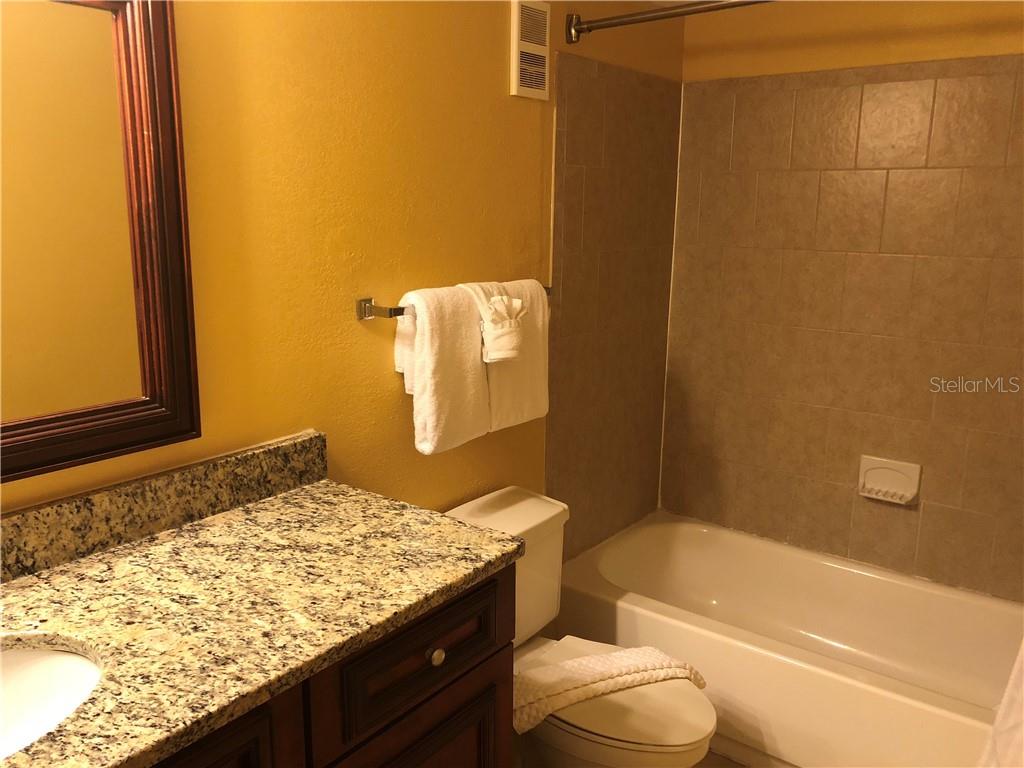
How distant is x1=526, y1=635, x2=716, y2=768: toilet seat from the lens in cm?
173

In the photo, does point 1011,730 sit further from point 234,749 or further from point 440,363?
point 440,363

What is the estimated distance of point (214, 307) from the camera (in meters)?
1.41

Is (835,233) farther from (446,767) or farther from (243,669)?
(243,669)

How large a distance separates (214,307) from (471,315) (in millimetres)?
558

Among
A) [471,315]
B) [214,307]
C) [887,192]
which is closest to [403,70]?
[471,315]

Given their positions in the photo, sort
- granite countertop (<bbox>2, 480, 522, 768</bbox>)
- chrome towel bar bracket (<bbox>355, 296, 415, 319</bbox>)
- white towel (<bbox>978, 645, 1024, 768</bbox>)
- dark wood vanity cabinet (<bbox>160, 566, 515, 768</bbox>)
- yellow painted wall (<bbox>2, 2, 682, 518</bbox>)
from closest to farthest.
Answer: granite countertop (<bbox>2, 480, 522, 768</bbox>)
dark wood vanity cabinet (<bbox>160, 566, 515, 768</bbox>)
white towel (<bbox>978, 645, 1024, 768</bbox>)
yellow painted wall (<bbox>2, 2, 682, 518</bbox>)
chrome towel bar bracket (<bbox>355, 296, 415, 319</bbox>)

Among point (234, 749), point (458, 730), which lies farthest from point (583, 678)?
point (234, 749)

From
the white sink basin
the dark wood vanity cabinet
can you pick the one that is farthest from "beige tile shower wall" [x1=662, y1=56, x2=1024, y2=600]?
the white sink basin

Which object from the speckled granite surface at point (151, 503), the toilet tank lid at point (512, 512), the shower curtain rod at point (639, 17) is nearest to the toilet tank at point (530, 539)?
the toilet tank lid at point (512, 512)

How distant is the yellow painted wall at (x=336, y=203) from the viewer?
4.51 ft

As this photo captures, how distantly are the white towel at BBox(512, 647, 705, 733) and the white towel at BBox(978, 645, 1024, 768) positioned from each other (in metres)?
0.81

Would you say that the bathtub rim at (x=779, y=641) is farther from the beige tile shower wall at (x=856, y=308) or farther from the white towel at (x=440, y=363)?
the white towel at (x=440, y=363)

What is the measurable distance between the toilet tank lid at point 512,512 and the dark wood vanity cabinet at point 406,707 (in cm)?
55

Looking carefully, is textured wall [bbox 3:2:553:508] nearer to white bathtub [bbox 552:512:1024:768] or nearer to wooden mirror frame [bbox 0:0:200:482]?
wooden mirror frame [bbox 0:0:200:482]
